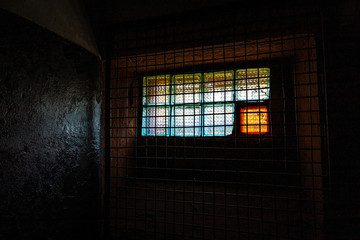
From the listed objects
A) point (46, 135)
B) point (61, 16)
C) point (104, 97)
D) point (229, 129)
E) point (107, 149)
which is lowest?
point (107, 149)

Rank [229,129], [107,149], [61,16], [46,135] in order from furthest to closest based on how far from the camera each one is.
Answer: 1. [229,129]
2. [107,149]
3. [61,16]
4. [46,135]

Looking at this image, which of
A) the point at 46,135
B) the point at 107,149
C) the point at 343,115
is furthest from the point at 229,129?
the point at 46,135

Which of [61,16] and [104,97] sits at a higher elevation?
[61,16]

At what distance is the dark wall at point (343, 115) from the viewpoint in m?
1.45

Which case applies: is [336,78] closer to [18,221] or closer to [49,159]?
[49,159]

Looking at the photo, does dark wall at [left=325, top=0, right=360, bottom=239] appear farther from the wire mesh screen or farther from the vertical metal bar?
the vertical metal bar

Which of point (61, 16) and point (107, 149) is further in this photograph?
point (107, 149)

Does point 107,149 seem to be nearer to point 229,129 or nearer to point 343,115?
point 343,115

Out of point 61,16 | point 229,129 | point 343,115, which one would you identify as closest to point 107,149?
point 61,16

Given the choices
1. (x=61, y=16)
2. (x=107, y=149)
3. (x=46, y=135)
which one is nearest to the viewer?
(x=46, y=135)

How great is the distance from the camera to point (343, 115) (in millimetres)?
1499

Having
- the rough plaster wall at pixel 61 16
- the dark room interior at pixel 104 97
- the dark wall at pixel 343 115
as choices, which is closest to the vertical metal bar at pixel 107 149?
the dark room interior at pixel 104 97

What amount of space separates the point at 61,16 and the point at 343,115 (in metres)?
2.35

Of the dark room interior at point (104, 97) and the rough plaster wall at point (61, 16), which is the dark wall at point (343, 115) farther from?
the rough plaster wall at point (61, 16)
